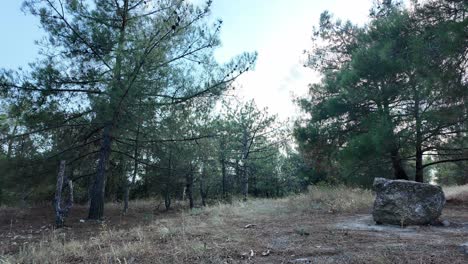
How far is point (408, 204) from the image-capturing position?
6020 millimetres

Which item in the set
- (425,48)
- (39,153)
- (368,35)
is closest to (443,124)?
(368,35)

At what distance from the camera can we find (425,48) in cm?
666

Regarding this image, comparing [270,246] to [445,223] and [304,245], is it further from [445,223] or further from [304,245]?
[445,223]

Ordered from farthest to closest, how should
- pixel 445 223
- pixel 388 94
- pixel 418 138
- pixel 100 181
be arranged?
1. pixel 388 94
2. pixel 418 138
3. pixel 100 181
4. pixel 445 223

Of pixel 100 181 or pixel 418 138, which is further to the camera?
A: pixel 418 138

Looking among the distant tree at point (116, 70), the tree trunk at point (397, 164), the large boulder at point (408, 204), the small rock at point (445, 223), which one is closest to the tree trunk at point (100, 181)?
the distant tree at point (116, 70)

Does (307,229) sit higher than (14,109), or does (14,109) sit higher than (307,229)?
(14,109)

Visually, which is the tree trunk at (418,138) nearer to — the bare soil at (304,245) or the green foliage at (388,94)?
the green foliage at (388,94)

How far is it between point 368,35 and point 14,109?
376 inches

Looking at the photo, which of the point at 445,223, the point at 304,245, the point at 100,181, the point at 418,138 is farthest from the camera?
the point at 418,138

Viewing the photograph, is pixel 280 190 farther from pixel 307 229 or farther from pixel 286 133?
pixel 307 229

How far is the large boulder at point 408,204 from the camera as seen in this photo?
5.93 m

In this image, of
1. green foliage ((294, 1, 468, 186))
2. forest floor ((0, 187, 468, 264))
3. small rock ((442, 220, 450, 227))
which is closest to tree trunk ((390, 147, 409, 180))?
green foliage ((294, 1, 468, 186))

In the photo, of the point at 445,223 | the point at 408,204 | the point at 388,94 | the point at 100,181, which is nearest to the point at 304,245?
the point at 408,204
